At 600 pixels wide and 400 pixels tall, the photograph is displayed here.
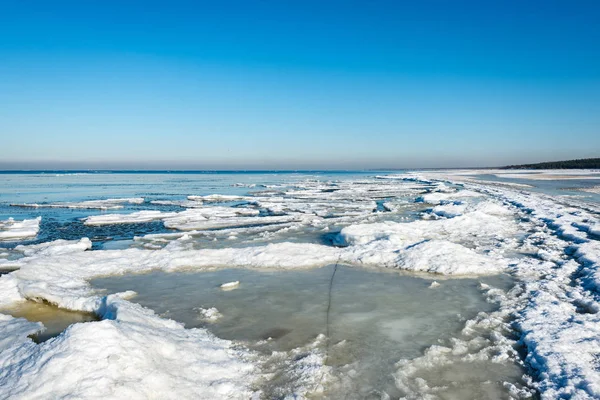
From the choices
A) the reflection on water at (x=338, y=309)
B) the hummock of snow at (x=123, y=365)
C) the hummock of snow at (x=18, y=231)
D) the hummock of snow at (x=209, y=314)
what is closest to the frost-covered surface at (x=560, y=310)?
the reflection on water at (x=338, y=309)

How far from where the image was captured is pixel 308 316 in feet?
15.4

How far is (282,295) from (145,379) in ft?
9.04

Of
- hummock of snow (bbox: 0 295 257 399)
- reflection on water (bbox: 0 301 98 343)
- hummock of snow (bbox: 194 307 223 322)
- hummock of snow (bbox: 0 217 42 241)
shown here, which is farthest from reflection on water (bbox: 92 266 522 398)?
hummock of snow (bbox: 0 217 42 241)

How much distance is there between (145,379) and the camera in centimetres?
289

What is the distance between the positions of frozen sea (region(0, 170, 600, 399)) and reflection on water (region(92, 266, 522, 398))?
0.03 metres

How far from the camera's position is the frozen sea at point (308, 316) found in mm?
3078

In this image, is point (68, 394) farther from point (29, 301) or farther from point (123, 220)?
point (123, 220)

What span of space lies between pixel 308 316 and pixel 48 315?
3307mm

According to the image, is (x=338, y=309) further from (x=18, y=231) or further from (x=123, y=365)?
(x=18, y=231)

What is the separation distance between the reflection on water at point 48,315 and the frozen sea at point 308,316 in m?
0.03

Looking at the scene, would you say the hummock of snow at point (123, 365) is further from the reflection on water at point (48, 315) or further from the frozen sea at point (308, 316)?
the reflection on water at point (48, 315)

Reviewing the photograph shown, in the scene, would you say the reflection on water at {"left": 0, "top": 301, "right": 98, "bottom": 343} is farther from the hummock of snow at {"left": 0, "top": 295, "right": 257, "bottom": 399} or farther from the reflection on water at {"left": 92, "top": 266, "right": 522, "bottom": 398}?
the reflection on water at {"left": 92, "top": 266, "right": 522, "bottom": 398}

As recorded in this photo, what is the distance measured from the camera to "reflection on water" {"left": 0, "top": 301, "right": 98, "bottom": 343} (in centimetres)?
438

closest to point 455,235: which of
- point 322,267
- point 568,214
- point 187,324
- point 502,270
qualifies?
point 502,270
